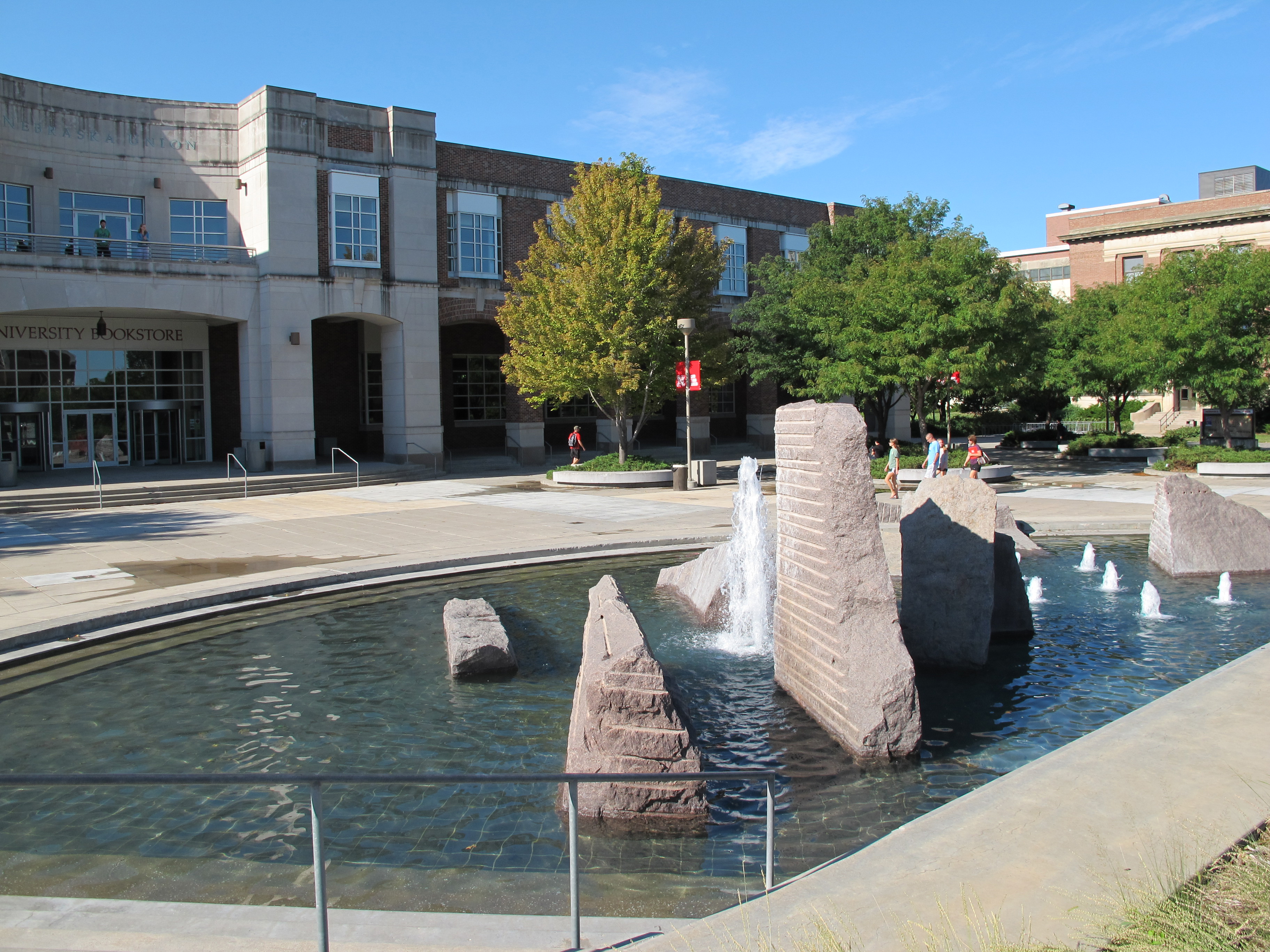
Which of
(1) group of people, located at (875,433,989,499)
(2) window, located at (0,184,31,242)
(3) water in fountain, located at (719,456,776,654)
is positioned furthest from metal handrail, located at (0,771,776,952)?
(2) window, located at (0,184,31,242)

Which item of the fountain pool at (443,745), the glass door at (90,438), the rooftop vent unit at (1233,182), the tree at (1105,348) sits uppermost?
the rooftop vent unit at (1233,182)

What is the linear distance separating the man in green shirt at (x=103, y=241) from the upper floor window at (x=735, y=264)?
77.2 ft

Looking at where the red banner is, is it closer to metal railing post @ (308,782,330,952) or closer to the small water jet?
the small water jet

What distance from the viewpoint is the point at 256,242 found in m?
30.8

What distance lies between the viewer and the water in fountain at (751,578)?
10.3 m

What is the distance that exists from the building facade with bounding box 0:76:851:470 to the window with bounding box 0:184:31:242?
58mm

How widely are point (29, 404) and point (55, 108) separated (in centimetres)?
908

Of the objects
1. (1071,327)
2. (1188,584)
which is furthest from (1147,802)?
(1071,327)

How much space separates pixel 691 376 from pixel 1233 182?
67.9 m

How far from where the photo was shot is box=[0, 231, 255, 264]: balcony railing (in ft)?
94.4

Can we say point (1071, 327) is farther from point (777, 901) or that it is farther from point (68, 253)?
point (777, 901)

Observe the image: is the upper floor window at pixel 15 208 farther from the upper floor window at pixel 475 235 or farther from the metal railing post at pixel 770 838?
the metal railing post at pixel 770 838

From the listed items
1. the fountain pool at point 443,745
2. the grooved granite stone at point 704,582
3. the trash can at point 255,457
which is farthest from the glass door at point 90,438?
the grooved granite stone at point 704,582

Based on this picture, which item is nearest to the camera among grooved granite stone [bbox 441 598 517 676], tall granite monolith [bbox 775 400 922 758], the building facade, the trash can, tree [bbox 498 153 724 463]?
tall granite monolith [bbox 775 400 922 758]
